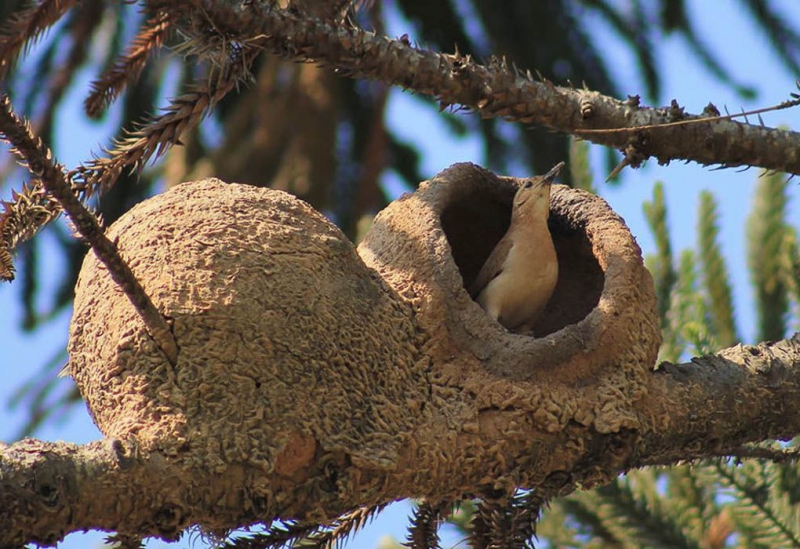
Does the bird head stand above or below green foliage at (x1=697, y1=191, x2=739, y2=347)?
above

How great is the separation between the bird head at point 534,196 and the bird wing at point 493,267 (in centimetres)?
20

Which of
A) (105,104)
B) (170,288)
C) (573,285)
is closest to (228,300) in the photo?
(170,288)

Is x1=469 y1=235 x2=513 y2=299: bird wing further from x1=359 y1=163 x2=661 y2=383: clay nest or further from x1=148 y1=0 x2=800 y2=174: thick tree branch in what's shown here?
x1=148 y1=0 x2=800 y2=174: thick tree branch

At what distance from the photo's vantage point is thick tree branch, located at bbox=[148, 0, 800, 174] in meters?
4.64

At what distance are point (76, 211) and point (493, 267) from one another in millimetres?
3028

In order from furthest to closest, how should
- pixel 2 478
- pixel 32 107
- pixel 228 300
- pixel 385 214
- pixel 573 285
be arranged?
pixel 32 107
pixel 573 285
pixel 385 214
pixel 228 300
pixel 2 478

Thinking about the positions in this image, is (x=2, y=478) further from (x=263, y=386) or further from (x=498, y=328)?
(x=498, y=328)

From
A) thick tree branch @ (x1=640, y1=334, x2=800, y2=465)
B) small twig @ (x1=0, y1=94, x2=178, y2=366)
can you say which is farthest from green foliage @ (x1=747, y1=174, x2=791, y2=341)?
small twig @ (x1=0, y1=94, x2=178, y2=366)

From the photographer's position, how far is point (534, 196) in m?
6.45

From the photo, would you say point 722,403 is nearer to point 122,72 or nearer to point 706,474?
point 706,474

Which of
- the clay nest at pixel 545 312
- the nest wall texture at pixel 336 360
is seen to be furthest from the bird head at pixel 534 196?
the nest wall texture at pixel 336 360

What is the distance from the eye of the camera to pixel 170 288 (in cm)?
479

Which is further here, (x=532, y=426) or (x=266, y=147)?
(x=266, y=147)

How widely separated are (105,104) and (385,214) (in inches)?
62.9
